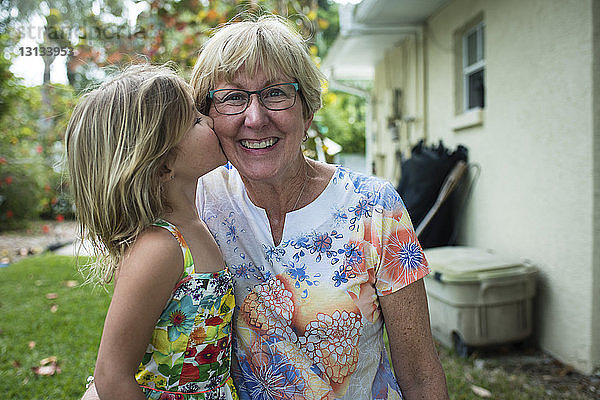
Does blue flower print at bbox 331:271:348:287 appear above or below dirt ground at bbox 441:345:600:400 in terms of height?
above

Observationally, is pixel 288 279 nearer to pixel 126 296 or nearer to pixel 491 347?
pixel 126 296

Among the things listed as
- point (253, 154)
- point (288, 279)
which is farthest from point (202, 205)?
point (288, 279)

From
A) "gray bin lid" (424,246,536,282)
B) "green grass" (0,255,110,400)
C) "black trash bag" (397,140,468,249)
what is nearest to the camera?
"green grass" (0,255,110,400)

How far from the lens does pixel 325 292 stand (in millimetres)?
1557

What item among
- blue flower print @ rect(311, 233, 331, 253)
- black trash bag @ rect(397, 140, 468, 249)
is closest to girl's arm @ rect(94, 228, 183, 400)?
blue flower print @ rect(311, 233, 331, 253)

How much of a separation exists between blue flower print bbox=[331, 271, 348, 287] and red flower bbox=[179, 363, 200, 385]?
470 mm

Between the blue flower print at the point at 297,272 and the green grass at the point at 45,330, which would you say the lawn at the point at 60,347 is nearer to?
the green grass at the point at 45,330

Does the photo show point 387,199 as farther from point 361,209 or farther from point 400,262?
point 400,262

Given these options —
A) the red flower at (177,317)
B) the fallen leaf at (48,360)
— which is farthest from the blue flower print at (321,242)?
the fallen leaf at (48,360)

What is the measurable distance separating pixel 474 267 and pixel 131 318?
294 cm

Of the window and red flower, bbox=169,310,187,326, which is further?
the window

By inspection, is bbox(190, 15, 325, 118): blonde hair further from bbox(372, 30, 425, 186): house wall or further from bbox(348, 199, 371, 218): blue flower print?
bbox(372, 30, 425, 186): house wall

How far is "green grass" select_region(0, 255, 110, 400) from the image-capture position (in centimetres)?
333

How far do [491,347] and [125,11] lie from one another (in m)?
4.57
